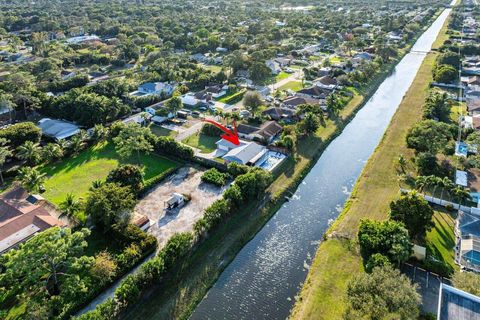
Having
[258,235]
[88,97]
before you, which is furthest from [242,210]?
[88,97]

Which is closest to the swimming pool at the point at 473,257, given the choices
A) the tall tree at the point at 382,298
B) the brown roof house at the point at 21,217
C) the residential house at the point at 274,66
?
the tall tree at the point at 382,298

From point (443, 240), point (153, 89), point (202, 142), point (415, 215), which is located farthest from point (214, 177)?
point (153, 89)

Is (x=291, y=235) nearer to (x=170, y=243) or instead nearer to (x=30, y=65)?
(x=170, y=243)

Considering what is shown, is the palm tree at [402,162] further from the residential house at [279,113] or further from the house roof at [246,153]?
the residential house at [279,113]

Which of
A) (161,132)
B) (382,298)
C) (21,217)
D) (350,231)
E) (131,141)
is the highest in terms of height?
(382,298)

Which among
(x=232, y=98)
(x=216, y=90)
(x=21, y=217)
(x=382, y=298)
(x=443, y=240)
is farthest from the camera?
(x=216, y=90)

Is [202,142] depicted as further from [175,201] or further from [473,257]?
[473,257]

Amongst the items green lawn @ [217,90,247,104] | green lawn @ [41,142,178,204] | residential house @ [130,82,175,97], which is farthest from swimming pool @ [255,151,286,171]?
residential house @ [130,82,175,97]
